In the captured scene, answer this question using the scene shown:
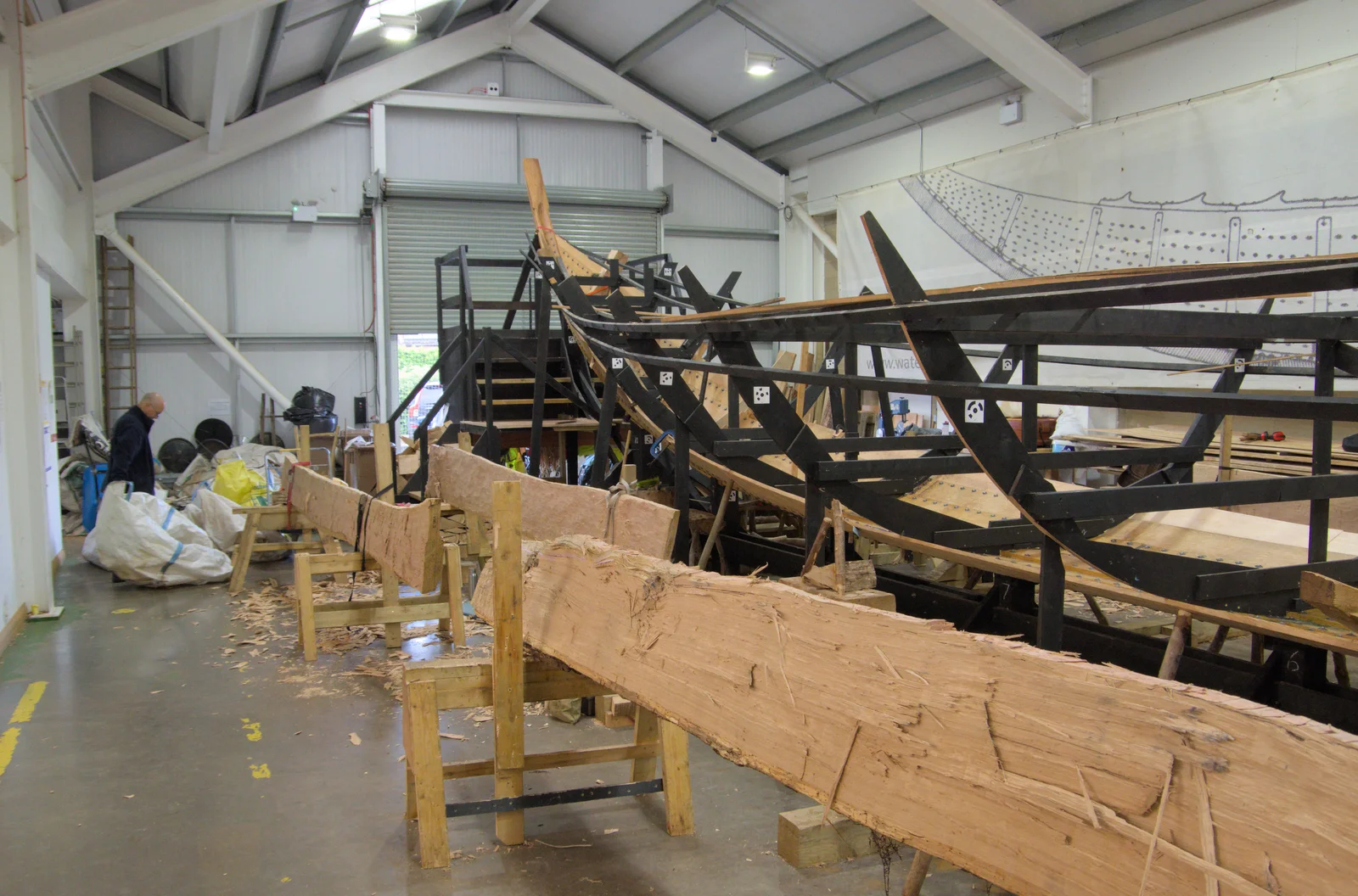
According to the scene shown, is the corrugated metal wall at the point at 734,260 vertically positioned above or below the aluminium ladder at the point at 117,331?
above

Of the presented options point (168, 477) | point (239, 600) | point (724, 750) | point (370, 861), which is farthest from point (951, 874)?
point (168, 477)

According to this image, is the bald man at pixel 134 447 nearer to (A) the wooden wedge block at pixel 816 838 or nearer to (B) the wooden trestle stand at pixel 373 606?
(B) the wooden trestle stand at pixel 373 606

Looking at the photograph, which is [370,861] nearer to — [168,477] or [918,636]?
[918,636]

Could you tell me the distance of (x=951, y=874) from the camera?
9.63 feet

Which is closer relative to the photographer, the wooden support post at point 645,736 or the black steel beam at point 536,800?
the black steel beam at point 536,800

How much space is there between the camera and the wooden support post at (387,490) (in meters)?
5.18

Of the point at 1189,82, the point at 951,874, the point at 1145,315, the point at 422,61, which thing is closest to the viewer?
the point at 1145,315

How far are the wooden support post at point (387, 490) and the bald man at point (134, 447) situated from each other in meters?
2.11

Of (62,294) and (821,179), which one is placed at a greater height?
(821,179)

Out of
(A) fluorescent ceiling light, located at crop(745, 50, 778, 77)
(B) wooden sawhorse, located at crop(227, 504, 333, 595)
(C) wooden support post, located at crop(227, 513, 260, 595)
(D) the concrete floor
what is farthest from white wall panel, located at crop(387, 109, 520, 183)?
(D) the concrete floor

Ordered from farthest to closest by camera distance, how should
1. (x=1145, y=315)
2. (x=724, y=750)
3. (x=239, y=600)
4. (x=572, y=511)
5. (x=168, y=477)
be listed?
(x=168, y=477), (x=239, y=600), (x=572, y=511), (x=1145, y=315), (x=724, y=750)

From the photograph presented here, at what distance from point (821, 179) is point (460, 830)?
41.0ft

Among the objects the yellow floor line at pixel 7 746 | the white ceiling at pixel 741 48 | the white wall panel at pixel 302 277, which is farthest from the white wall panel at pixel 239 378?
the yellow floor line at pixel 7 746

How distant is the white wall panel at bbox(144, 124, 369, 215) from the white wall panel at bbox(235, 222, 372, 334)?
0.35 meters
